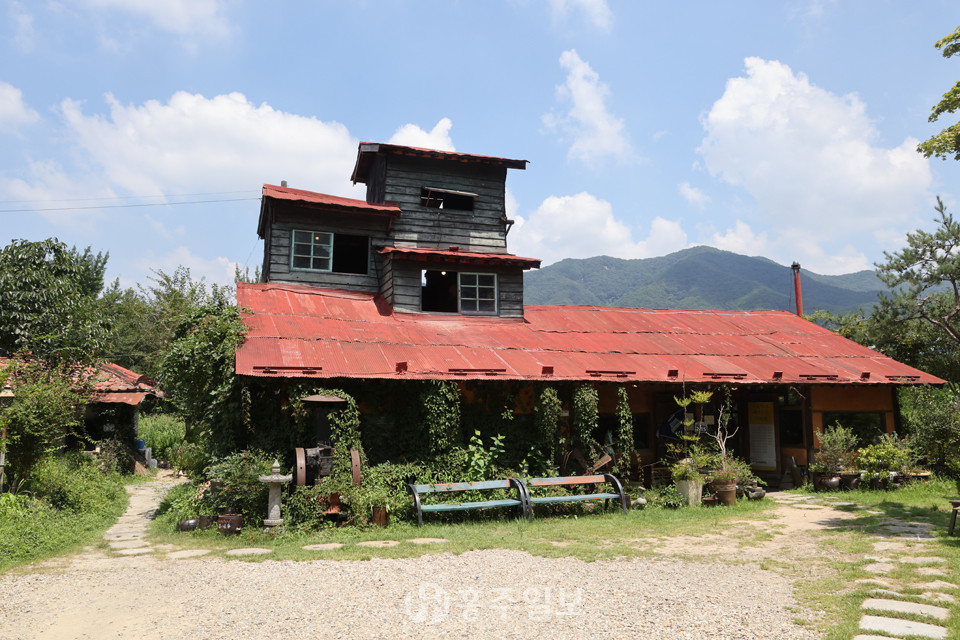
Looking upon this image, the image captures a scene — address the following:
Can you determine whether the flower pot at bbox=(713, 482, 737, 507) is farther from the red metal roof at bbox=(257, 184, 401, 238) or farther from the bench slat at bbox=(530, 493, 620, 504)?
the red metal roof at bbox=(257, 184, 401, 238)

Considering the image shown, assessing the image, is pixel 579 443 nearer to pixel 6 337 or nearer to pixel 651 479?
pixel 651 479

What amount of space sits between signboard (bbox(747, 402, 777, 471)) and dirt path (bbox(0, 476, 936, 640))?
787 cm

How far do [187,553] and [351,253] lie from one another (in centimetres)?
1293

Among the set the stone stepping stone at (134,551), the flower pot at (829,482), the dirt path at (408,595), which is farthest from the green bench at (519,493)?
the flower pot at (829,482)

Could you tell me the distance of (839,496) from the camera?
546 inches

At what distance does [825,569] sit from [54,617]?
8.42 meters

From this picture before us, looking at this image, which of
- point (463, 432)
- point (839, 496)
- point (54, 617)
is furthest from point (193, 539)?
point (839, 496)

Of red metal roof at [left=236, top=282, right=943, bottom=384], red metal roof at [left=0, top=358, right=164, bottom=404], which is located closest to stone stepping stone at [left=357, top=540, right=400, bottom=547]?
red metal roof at [left=236, top=282, right=943, bottom=384]

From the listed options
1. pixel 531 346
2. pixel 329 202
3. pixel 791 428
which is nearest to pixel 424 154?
pixel 329 202

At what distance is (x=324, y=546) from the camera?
360 inches

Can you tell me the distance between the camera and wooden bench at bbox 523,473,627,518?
37.4ft

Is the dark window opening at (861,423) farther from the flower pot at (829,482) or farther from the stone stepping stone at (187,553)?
the stone stepping stone at (187,553)

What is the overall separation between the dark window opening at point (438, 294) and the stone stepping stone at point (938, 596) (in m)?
15.4

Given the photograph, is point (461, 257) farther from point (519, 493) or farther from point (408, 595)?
point (408, 595)
